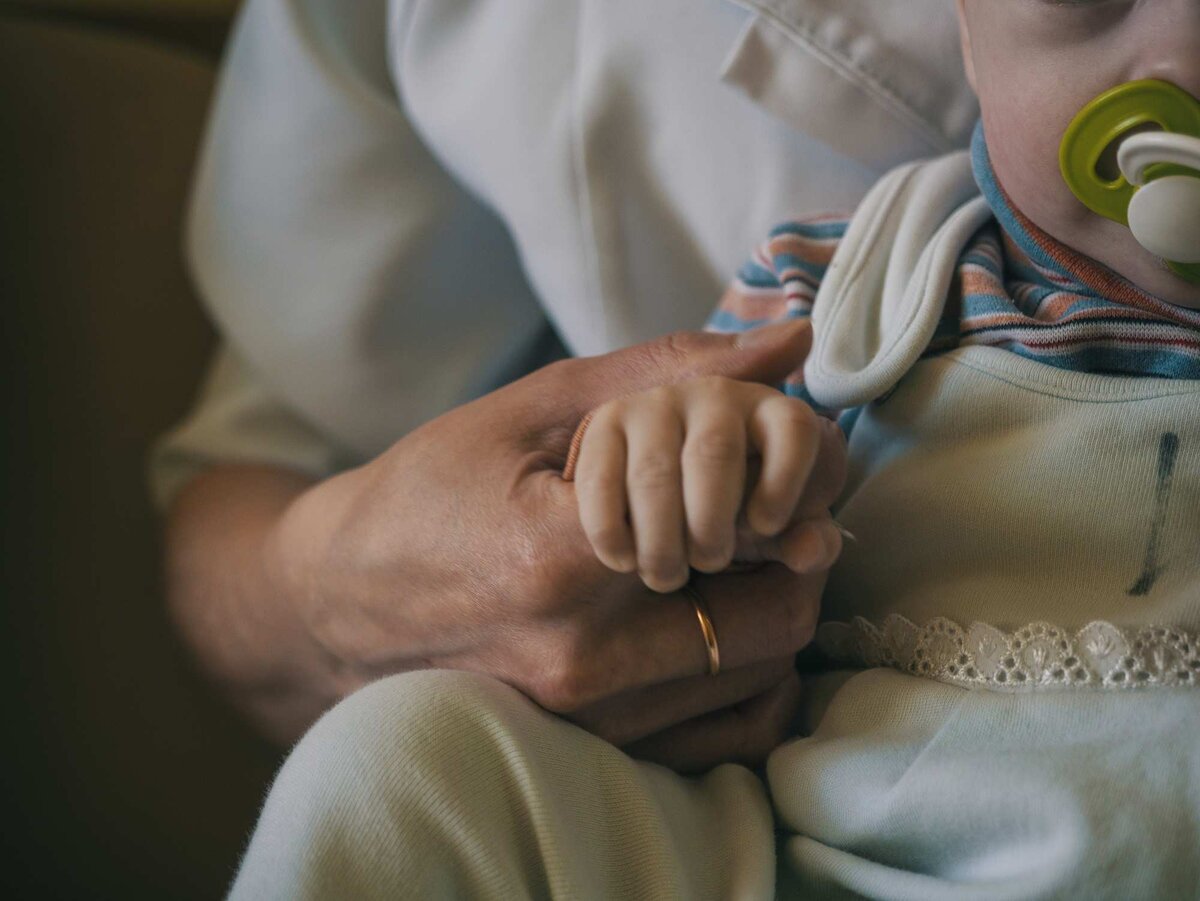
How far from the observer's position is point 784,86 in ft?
1.94

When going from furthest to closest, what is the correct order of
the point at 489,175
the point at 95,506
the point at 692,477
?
1. the point at 95,506
2. the point at 489,175
3. the point at 692,477

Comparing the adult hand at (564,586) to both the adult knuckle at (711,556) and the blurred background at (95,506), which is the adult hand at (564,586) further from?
the blurred background at (95,506)

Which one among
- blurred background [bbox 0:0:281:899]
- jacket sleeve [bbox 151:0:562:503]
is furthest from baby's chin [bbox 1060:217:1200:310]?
blurred background [bbox 0:0:281:899]

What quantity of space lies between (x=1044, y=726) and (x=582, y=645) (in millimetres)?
182

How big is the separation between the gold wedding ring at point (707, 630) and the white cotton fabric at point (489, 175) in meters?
0.23

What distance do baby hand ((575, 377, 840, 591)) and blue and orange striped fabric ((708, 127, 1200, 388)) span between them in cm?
13

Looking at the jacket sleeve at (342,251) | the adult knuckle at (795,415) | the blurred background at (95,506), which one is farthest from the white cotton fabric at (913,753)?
the blurred background at (95,506)

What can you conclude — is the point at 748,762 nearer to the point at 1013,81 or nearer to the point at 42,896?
the point at 1013,81

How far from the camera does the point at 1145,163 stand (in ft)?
1.45

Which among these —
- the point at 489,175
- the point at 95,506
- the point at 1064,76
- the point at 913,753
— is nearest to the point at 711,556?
the point at 913,753

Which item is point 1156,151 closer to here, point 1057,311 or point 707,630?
point 1057,311

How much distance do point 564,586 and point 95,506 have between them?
0.59 m

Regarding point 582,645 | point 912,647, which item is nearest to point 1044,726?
point 912,647

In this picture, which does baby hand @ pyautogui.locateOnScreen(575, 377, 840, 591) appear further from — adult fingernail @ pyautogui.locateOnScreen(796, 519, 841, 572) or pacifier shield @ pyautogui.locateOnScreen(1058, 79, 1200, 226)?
pacifier shield @ pyautogui.locateOnScreen(1058, 79, 1200, 226)
